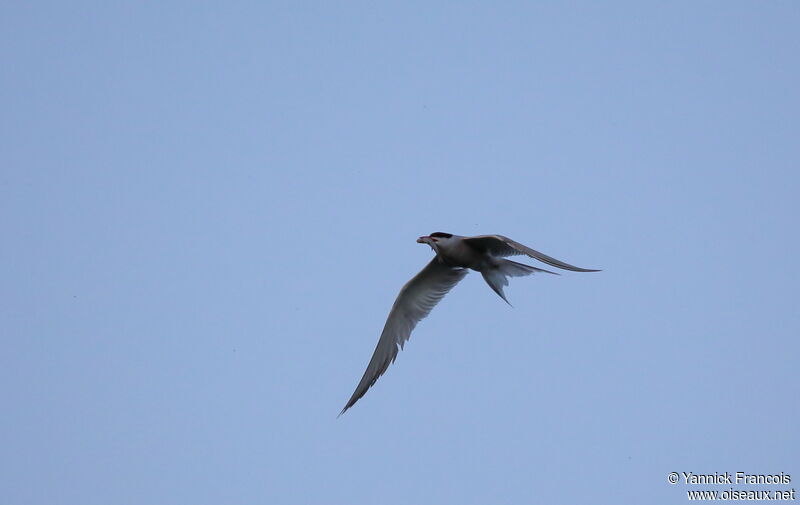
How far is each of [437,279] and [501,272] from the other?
2071 millimetres

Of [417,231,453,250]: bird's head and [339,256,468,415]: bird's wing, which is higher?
[417,231,453,250]: bird's head

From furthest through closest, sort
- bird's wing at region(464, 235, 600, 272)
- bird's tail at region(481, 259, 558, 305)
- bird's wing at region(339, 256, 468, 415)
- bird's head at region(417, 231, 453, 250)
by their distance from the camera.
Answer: bird's wing at region(339, 256, 468, 415) → bird's head at region(417, 231, 453, 250) → bird's tail at region(481, 259, 558, 305) → bird's wing at region(464, 235, 600, 272)

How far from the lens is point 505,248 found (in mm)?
14109

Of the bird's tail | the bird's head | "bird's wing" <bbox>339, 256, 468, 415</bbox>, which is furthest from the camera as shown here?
"bird's wing" <bbox>339, 256, 468, 415</bbox>

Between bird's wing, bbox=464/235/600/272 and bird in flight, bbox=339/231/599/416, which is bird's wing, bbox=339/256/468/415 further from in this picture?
bird's wing, bbox=464/235/600/272

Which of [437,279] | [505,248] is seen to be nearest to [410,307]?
[437,279]

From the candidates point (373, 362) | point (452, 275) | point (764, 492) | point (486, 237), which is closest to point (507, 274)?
point (486, 237)

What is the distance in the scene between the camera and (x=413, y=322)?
16453 millimetres

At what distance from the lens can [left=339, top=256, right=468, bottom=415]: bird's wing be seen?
1616 centimetres

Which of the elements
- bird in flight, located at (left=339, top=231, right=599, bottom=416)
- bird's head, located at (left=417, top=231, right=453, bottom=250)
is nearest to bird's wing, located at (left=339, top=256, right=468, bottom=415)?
bird in flight, located at (left=339, top=231, right=599, bottom=416)

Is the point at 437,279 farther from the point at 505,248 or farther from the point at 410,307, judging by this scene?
the point at 505,248

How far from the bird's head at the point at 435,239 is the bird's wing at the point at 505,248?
479 mm

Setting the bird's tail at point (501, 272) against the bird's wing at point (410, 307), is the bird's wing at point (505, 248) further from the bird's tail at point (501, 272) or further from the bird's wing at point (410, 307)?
the bird's wing at point (410, 307)

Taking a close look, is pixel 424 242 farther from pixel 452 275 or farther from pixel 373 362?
pixel 373 362
